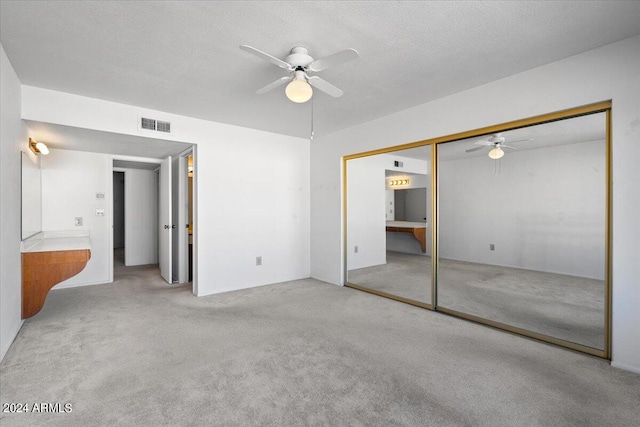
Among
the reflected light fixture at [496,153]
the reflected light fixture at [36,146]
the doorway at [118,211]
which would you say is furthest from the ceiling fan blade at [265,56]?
the doorway at [118,211]

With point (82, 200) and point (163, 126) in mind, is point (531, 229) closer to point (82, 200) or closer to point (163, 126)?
point (163, 126)

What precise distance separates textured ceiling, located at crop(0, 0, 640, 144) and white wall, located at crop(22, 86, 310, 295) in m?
0.61

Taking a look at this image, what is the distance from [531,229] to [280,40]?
3131 mm

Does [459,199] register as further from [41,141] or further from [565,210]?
[41,141]

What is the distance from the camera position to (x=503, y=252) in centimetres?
373

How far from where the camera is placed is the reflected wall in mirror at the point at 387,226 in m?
4.38

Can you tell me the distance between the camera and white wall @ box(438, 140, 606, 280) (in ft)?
8.84

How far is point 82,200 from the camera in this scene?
4.96m

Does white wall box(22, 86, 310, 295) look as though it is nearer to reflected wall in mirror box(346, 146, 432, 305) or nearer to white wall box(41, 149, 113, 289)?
reflected wall in mirror box(346, 146, 432, 305)

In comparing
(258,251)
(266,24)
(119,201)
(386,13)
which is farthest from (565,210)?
(119,201)

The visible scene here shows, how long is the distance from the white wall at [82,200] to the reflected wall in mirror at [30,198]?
1.97ft

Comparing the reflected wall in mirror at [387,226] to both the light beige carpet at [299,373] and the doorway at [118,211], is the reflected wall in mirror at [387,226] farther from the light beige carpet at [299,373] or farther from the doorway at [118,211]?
the doorway at [118,211]

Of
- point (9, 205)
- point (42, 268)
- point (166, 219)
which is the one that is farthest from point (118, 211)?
point (9, 205)

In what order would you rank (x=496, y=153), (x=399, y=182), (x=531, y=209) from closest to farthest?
1. (x=531, y=209)
2. (x=496, y=153)
3. (x=399, y=182)
